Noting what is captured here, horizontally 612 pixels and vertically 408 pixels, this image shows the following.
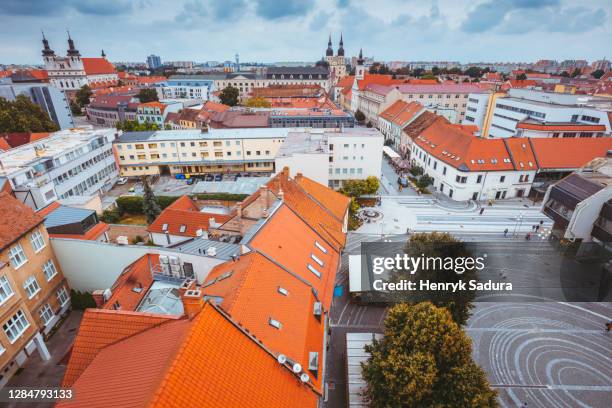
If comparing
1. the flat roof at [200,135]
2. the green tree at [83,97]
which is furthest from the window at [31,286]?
the green tree at [83,97]

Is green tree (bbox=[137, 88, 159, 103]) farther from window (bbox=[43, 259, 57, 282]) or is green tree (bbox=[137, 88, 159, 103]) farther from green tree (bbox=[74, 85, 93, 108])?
window (bbox=[43, 259, 57, 282])

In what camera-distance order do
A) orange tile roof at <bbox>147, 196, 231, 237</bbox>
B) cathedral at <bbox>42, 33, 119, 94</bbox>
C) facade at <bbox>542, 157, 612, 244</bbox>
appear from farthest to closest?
1. cathedral at <bbox>42, 33, 119, 94</bbox>
2. orange tile roof at <bbox>147, 196, 231, 237</bbox>
3. facade at <bbox>542, 157, 612, 244</bbox>

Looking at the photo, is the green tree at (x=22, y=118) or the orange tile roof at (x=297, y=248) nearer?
the orange tile roof at (x=297, y=248)

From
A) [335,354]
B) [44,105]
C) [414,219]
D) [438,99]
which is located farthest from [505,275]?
[44,105]

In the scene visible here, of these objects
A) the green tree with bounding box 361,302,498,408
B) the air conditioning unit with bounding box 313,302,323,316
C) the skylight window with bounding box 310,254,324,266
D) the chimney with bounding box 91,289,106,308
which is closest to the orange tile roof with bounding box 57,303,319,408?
the green tree with bounding box 361,302,498,408

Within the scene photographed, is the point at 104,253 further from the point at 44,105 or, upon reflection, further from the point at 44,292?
the point at 44,105

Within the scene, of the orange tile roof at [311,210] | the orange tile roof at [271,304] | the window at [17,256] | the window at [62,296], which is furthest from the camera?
the orange tile roof at [311,210]

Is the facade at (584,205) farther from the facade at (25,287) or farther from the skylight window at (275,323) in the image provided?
the facade at (25,287)
